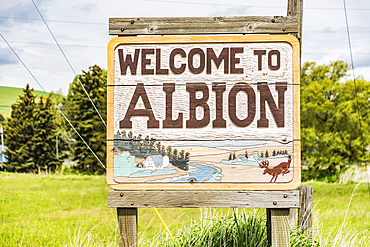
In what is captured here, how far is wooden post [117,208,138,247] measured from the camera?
2.55 metres

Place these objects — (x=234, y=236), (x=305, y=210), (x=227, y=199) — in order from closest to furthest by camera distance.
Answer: (x=227, y=199) < (x=234, y=236) < (x=305, y=210)

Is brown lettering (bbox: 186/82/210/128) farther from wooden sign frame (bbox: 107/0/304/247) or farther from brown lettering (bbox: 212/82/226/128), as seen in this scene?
wooden sign frame (bbox: 107/0/304/247)

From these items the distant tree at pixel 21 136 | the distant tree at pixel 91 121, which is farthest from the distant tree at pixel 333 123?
the distant tree at pixel 21 136

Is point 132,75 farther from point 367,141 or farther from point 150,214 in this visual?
point 367,141

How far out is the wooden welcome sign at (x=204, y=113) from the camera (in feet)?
8.18

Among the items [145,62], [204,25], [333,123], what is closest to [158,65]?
→ [145,62]

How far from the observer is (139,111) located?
254cm

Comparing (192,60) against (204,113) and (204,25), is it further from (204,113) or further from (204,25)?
(204,113)

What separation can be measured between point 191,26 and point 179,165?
1.22 metres

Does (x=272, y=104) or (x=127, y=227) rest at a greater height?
(x=272, y=104)

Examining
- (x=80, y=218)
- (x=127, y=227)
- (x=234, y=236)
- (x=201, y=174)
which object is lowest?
(x=80, y=218)

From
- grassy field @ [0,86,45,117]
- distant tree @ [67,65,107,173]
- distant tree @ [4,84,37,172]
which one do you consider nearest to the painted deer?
distant tree @ [67,65,107,173]

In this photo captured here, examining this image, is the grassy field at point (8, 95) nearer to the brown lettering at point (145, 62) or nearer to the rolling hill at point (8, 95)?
the rolling hill at point (8, 95)

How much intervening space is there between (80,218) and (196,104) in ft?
25.7
